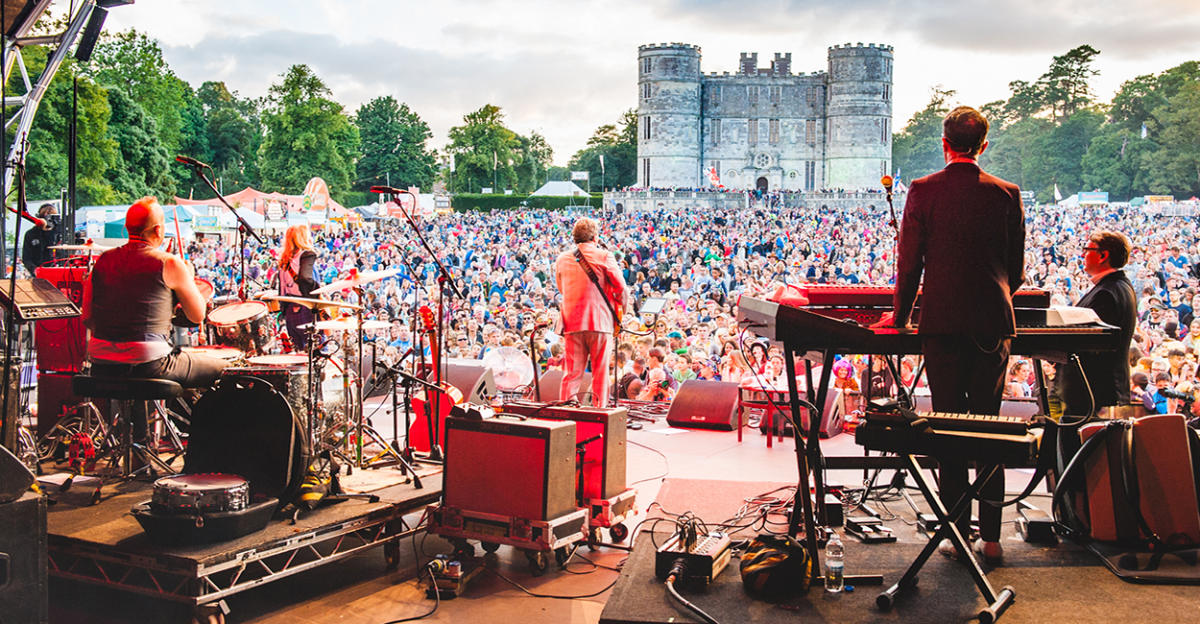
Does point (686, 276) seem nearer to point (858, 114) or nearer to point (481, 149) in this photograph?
point (481, 149)

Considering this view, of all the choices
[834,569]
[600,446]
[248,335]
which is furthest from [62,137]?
[834,569]

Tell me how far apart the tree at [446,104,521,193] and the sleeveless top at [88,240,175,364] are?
5683cm

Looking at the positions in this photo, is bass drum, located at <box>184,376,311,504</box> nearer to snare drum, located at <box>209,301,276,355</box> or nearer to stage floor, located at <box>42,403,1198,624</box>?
stage floor, located at <box>42,403,1198,624</box>

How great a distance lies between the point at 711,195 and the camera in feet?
188

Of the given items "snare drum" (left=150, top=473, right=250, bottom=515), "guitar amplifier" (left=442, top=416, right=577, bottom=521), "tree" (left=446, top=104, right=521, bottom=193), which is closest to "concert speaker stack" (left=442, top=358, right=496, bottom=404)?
"guitar amplifier" (left=442, top=416, right=577, bottom=521)

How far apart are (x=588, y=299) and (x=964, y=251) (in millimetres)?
2614

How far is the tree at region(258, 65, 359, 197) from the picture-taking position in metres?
42.8

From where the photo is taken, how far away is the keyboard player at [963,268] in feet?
9.41

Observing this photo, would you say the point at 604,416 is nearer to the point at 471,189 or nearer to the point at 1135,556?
the point at 1135,556

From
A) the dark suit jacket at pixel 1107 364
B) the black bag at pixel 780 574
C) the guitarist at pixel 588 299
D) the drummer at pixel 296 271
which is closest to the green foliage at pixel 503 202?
the drummer at pixel 296 271

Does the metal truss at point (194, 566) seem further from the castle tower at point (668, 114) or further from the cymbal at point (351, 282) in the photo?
the castle tower at point (668, 114)

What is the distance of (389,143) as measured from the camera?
61594mm

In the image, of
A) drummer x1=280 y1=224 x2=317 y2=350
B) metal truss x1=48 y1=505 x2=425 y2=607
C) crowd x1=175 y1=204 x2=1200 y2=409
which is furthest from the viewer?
crowd x1=175 y1=204 x2=1200 y2=409

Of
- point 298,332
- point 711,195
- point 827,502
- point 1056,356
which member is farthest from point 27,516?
point 711,195
